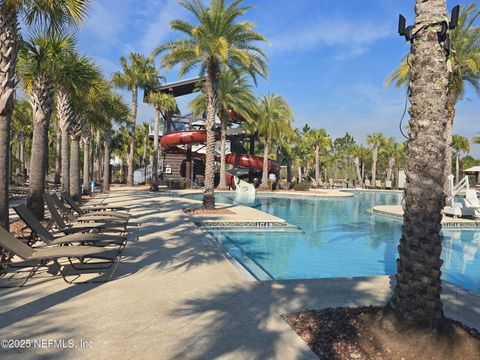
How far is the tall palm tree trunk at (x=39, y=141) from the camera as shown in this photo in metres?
10.3

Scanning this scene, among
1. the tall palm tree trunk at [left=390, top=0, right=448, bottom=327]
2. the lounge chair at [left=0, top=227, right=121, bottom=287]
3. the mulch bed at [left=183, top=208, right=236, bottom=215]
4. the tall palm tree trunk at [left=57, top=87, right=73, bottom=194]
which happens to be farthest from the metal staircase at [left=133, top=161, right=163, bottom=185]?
the tall palm tree trunk at [left=390, top=0, right=448, bottom=327]

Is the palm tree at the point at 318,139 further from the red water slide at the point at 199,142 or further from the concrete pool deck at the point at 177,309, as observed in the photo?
the concrete pool deck at the point at 177,309

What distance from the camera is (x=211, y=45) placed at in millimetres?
14281

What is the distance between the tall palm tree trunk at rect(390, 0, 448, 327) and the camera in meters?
3.32

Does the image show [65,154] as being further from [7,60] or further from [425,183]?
[425,183]

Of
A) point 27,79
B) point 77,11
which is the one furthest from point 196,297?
point 27,79

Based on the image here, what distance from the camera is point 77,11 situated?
7914 millimetres

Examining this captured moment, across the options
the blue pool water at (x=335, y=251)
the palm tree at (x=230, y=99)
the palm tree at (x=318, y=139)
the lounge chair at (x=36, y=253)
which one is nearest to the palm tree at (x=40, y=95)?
the lounge chair at (x=36, y=253)

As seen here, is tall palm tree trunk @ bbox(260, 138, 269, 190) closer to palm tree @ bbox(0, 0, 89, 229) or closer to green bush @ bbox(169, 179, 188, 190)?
green bush @ bbox(169, 179, 188, 190)

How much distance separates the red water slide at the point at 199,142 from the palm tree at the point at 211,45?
16744 mm

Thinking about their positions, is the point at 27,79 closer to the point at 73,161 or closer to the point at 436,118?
the point at 73,161

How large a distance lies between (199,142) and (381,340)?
30.8 m

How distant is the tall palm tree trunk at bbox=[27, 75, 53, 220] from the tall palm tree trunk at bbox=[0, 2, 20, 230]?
304cm

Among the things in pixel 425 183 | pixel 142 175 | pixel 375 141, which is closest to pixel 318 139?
pixel 375 141
